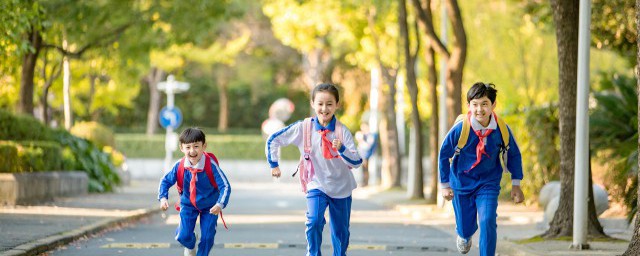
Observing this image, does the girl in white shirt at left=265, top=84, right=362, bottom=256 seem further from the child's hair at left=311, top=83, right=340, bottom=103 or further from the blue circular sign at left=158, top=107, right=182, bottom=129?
the blue circular sign at left=158, top=107, right=182, bottom=129

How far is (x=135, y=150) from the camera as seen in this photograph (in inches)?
2307

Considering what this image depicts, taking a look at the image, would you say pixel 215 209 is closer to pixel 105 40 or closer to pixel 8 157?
pixel 8 157

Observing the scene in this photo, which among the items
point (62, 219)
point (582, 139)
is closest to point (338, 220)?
point (582, 139)

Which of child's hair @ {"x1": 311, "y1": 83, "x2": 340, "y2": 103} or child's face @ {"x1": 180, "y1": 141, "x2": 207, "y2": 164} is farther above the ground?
child's hair @ {"x1": 311, "y1": 83, "x2": 340, "y2": 103}

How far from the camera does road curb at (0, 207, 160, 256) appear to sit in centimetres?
1357

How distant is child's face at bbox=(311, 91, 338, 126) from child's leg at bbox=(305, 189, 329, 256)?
648mm

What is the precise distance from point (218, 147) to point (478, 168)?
4847 cm

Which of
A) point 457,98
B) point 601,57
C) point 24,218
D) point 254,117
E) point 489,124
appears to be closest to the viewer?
point 489,124

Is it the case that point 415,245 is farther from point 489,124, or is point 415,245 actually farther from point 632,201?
point 489,124

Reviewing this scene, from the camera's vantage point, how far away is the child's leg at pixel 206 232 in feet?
37.9

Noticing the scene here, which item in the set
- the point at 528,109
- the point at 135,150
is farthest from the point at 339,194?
the point at 135,150

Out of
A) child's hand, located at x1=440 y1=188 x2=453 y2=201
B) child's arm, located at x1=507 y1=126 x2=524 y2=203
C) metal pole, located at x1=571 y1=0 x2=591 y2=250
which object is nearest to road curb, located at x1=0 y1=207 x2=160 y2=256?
child's hand, located at x1=440 y1=188 x2=453 y2=201

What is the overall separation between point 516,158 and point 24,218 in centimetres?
979

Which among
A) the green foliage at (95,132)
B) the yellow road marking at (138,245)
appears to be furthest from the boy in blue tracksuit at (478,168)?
the green foliage at (95,132)
